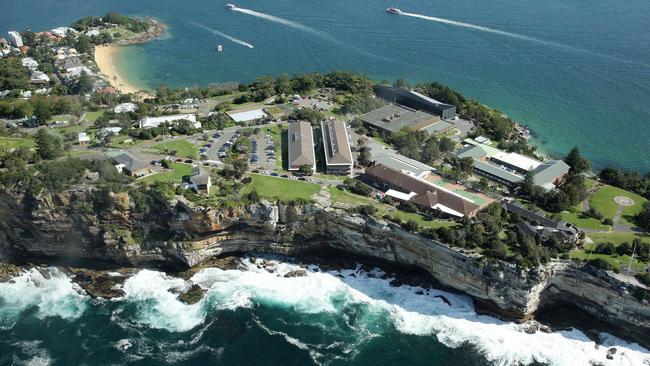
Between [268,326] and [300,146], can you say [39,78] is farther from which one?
[268,326]

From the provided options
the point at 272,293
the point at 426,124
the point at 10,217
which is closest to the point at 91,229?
the point at 10,217

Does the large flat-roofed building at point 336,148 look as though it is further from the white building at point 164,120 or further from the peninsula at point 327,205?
the white building at point 164,120

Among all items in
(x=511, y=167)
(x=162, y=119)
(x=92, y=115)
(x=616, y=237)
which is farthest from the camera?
(x=92, y=115)

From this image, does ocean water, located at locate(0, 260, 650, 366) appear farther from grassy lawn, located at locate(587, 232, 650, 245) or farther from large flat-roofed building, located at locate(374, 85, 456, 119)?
large flat-roofed building, located at locate(374, 85, 456, 119)

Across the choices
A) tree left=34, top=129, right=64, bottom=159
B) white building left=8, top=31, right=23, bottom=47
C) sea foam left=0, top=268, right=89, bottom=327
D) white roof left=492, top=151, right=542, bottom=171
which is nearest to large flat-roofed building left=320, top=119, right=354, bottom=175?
white roof left=492, top=151, right=542, bottom=171

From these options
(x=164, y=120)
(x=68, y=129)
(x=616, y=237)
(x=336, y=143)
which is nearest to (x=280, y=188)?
(x=336, y=143)

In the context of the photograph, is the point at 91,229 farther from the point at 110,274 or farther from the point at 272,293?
the point at 272,293

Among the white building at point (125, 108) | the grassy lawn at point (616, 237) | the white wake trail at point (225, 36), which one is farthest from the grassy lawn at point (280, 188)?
the white wake trail at point (225, 36)
